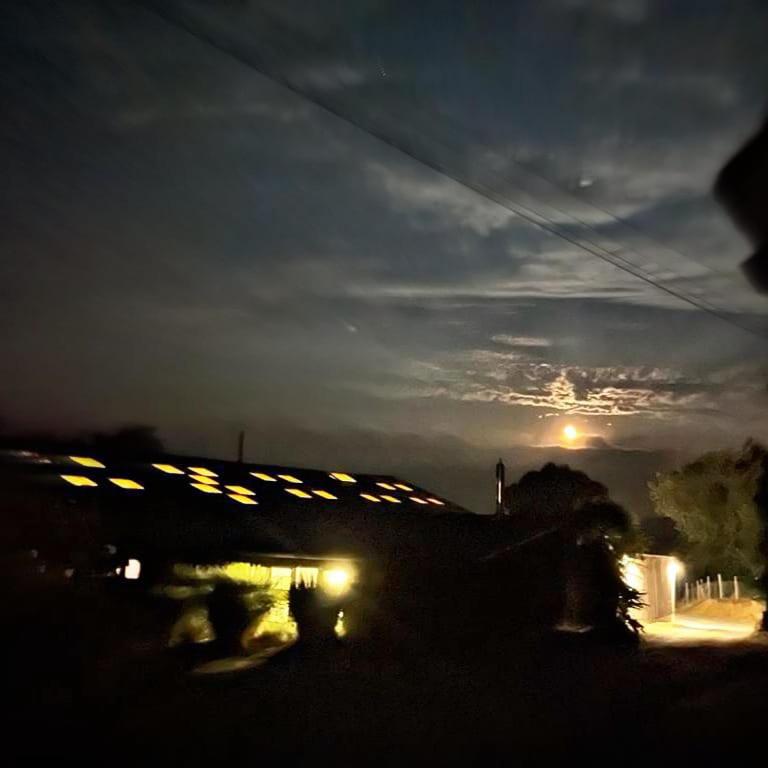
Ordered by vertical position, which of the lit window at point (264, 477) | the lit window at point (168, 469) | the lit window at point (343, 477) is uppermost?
the lit window at point (343, 477)

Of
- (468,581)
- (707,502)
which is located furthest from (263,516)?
(707,502)

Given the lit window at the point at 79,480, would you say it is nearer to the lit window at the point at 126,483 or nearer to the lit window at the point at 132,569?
the lit window at the point at 126,483

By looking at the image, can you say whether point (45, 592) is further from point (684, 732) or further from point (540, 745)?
point (684, 732)

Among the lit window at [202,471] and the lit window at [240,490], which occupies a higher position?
the lit window at [202,471]

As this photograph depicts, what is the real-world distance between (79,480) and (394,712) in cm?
755

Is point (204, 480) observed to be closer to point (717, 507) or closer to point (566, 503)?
point (566, 503)

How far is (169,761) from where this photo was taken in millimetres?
8430

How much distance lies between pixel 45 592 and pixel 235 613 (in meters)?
4.97

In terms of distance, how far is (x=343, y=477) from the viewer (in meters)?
28.9

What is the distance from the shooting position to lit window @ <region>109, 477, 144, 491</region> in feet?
56.1

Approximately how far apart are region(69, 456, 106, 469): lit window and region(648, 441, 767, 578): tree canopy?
24.1 m

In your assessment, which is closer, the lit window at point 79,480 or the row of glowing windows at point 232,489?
the lit window at point 79,480

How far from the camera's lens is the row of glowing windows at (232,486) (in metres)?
17.3

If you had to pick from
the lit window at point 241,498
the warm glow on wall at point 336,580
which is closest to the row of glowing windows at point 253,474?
the lit window at point 241,498
